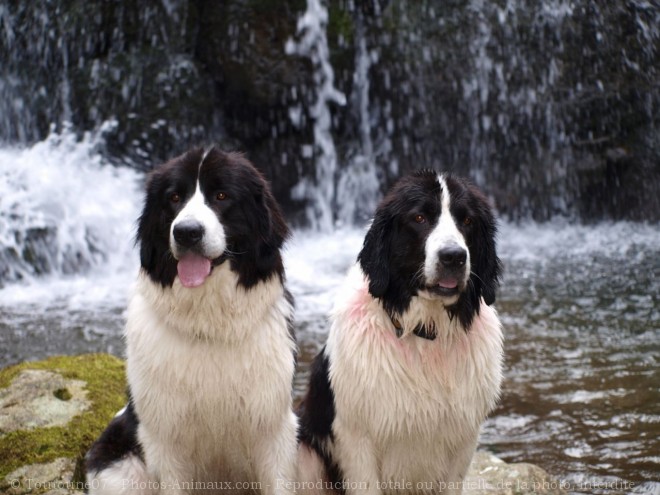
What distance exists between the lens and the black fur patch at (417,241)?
336cm

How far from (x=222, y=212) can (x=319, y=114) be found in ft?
29.4

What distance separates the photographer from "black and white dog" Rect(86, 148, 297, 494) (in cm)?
338

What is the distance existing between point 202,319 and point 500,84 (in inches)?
391

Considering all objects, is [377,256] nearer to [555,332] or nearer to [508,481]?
[508,481]

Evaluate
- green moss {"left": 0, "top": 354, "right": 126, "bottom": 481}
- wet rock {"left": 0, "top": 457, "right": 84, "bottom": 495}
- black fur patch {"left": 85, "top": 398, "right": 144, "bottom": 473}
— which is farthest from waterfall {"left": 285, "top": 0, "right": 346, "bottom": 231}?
black fur patch {"left": 85, "top": 398, "right": 144, "bottom": 473}

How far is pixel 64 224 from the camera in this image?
9781 mm

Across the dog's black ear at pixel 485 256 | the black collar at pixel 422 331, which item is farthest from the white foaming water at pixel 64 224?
the dog's black ear at pixel 485 256

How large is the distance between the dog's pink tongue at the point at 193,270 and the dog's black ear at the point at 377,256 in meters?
0.68

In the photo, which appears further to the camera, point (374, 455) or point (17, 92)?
point (17, 92)

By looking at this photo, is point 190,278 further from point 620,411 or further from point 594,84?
point 594,84

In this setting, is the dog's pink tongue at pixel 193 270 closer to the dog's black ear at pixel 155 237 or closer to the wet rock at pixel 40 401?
the dog's black ear at pixel 155 237

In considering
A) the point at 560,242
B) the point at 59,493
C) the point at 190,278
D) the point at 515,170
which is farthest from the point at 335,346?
the point at 515,170

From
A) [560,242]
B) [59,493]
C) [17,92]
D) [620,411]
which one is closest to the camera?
[59,493]

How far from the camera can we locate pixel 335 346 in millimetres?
A: 3551
